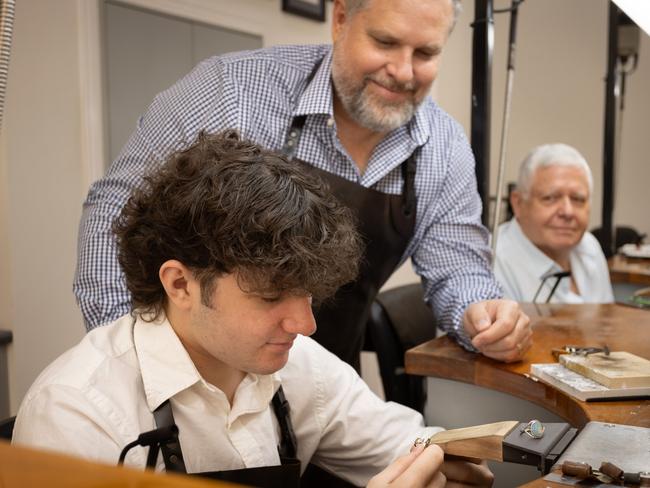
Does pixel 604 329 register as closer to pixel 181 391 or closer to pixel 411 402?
pixel 411 402

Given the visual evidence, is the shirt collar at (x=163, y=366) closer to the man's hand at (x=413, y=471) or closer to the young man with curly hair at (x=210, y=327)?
the young man with curly hair at (x=210, y=327)

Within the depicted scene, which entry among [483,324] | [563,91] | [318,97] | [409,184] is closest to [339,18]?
[318,97]

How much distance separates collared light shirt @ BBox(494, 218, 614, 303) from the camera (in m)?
2.92

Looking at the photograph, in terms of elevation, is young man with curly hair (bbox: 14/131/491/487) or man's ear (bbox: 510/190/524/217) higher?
man's ear (bbox: 510/190/524/217)

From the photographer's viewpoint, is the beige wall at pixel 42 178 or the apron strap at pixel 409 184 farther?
the beige wall at pixel 42 178

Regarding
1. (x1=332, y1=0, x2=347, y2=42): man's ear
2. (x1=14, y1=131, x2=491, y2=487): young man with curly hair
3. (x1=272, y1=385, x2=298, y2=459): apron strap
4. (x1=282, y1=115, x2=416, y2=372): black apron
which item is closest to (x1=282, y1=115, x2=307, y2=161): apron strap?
(x1=282, y1=115, x2=416, y2=372): black apron

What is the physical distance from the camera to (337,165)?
73.5 inches

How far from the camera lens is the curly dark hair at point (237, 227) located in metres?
1.03

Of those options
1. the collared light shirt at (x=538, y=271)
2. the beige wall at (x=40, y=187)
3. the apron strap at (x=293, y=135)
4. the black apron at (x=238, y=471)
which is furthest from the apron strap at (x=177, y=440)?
the collared light shirt at (x=538, y=271)

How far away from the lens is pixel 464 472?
3.64 feet

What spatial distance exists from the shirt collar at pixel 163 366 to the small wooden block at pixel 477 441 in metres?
0.32

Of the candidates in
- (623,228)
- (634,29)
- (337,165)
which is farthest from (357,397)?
(623,228)

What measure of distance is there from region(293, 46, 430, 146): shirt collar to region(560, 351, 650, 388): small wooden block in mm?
751

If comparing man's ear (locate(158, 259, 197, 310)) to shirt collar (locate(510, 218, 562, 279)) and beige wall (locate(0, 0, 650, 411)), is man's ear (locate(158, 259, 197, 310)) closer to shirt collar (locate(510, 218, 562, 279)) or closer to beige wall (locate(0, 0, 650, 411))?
beige wall (locate(0, 0, 650, 411))
